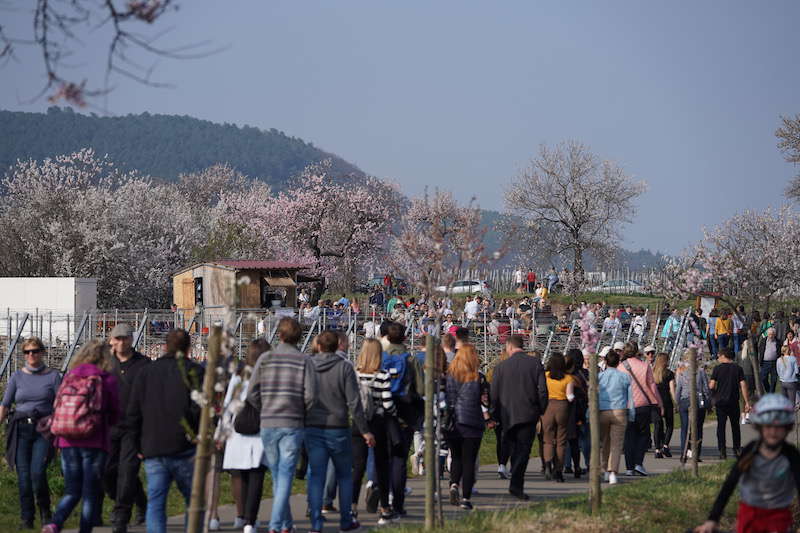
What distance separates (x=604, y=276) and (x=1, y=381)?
43.2 metres

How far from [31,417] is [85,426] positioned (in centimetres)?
164

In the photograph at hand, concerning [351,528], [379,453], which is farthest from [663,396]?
[351,528]

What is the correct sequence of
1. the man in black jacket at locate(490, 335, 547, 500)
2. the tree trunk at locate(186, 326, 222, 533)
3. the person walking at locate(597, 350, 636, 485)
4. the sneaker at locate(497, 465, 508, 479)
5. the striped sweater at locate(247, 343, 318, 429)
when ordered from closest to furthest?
the tree trunk at locate(186, 326, 222, 533), the striped sweater at locate(247, 343, 318, 429), the man in black jacket at locate(490, 335, 547, 500), the person walking at locate(597, 350, 636, 485), the sneaker at locate(497, 465, 508, 479)

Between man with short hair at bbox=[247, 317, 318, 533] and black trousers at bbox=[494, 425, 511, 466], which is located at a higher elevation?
man with short hair at bbox=[247, 317, 318, 533]

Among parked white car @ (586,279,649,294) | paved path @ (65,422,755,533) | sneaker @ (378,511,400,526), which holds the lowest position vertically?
paved path @ (65,422,755,533)

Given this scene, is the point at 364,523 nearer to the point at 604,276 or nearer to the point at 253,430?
the point at 253,430

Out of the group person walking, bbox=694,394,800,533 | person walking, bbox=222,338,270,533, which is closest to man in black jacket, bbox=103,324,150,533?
person walking, bbox=222,338,270,533

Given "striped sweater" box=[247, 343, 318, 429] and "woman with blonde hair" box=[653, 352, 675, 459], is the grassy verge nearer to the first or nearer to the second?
"striped sweater" box=[247, 343, 318, 429]

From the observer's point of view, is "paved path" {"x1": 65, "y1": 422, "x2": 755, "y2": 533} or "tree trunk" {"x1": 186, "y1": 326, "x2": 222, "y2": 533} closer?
"tree trunk" {"x1": 186, "y1": 326, "x2": 222, "y2": 533}

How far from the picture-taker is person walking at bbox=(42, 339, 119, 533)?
9.10 metres

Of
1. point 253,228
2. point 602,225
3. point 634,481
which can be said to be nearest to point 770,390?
point 634,481

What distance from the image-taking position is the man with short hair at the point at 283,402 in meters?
9.55

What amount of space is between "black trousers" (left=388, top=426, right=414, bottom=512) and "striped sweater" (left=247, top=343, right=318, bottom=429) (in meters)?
1.86

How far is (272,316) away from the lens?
28.4 meters
